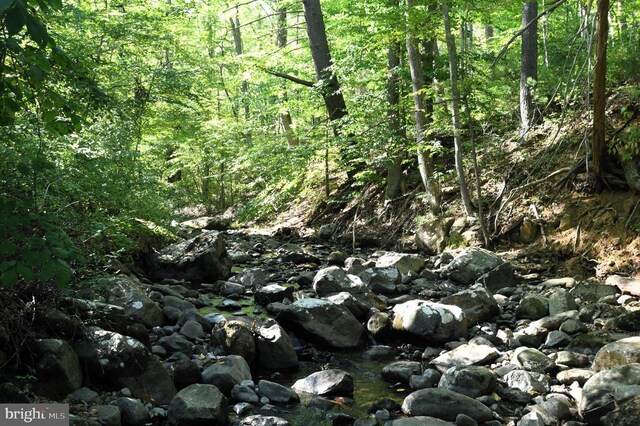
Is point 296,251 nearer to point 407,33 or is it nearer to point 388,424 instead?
point 407,33

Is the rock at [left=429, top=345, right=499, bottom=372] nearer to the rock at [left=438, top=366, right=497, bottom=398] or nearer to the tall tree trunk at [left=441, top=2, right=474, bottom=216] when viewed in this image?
the rock at [left=438, top=366, right=497, bottom=398]

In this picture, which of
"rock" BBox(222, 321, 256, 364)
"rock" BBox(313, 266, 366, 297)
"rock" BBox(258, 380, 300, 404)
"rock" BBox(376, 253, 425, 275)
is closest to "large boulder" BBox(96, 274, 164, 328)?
"rock" BBox(222, 321, 256, 364)

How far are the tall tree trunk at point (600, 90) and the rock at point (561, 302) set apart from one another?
260cm

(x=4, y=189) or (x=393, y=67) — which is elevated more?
(x=393, y=67)

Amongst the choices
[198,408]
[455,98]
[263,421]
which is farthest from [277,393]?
[455,98]

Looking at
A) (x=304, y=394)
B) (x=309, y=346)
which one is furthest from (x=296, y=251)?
(x=304, y=394)

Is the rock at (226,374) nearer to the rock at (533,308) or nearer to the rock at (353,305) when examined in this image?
the rock at (353,305)

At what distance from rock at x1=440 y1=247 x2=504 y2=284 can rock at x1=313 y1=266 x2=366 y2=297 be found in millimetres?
1528

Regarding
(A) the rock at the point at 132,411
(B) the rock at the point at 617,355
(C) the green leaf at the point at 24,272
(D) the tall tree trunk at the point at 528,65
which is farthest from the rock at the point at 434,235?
(C) the green leaf at the point at 24,272

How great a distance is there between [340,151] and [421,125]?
261cm

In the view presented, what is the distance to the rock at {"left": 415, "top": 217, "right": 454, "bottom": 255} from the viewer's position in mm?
10117

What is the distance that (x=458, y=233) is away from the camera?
9.98 metres

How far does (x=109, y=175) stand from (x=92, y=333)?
90.2 inches

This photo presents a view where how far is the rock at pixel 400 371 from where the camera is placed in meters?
5.13
